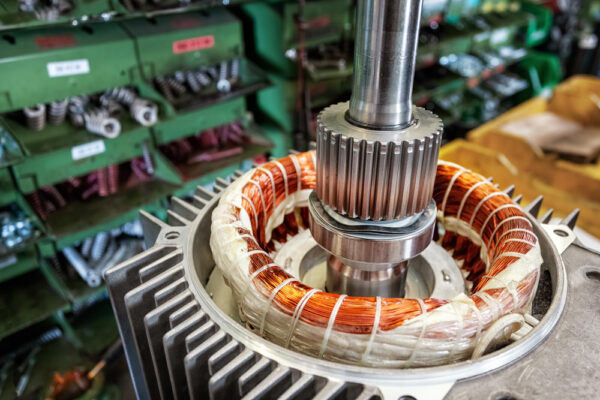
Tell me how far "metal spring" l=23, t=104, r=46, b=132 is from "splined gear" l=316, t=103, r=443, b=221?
2468mm

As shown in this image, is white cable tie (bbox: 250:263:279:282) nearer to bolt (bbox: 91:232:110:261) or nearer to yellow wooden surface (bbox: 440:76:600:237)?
bolt (bbox: 91:232:110:261)

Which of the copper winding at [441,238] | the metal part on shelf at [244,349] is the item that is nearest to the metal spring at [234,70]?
the copper winding at [441,238]

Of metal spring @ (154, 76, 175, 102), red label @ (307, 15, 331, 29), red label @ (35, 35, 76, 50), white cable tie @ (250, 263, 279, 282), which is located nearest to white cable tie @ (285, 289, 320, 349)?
white cable tie @ (250, 263, 279, 282)

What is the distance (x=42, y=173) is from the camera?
2936 mm

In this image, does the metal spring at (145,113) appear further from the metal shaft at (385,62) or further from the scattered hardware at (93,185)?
the metal shaft at (385,62)

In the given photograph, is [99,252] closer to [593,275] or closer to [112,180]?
[112,180]

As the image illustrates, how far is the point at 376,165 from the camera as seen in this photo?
3.55 feet

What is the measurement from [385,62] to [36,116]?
8.78 feet

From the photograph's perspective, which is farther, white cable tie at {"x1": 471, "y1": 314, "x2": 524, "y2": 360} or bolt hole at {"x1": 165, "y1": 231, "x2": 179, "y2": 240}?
bolt hole at {"x1": 165, "y1": 231, "x2": 179, "y2": 240}

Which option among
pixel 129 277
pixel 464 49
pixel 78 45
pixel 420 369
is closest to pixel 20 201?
pixel 78 45

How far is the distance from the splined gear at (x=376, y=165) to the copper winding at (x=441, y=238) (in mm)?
230

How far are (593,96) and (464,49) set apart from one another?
1644 mm

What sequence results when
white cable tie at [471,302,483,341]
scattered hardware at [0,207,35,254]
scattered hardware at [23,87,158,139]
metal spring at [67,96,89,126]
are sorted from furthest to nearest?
metal spring at [67,96,89,126] → scattered hardware at [23,87,158,139] → scattered hardware at [0,207,35,254] → white cable tie at [471,302,483,341]

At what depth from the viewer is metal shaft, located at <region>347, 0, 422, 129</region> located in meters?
0.96
